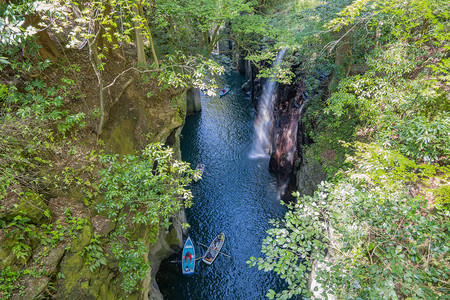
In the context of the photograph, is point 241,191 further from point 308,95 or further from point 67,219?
point 67,219

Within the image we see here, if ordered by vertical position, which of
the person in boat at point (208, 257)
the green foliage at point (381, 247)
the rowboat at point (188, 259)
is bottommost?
the person in boat at point (208, 257)

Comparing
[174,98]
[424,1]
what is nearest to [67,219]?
[174,98]

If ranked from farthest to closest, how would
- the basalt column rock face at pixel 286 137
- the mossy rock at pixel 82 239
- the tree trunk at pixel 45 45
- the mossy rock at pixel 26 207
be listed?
the basalt column rock face at pixel 286 137 → the tree trunk at pixel 45 45 → the mossy rock at pixel 82 239 → the mossy rock at pixel 26 207

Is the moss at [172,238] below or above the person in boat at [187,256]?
above

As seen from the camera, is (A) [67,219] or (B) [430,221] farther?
(A) [67,219]

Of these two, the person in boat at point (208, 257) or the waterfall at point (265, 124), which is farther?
the waterfall at point (265, 124)

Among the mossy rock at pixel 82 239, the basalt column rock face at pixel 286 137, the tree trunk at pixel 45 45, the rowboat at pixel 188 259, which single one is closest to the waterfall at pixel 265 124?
the basalt column rock face at pixel 286 137

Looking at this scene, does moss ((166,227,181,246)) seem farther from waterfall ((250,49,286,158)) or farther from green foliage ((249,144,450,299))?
waterfall ((250,49,286,158))

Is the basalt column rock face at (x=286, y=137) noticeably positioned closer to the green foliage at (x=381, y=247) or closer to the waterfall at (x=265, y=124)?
the waterfall at (x=265, y=124)

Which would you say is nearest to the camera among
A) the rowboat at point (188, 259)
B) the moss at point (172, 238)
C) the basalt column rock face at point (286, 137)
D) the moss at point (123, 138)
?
the moss at point (123, 138)
